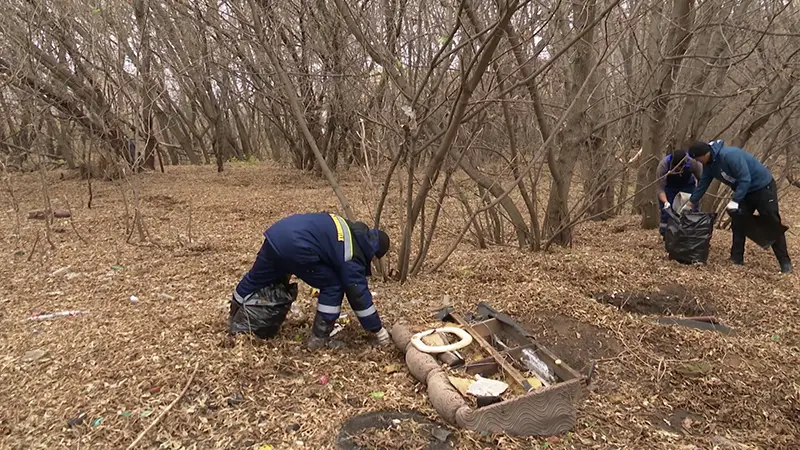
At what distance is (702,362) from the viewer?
330cm

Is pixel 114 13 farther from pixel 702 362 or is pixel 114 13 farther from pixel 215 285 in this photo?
pixel 702 362

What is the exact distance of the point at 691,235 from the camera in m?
5.26

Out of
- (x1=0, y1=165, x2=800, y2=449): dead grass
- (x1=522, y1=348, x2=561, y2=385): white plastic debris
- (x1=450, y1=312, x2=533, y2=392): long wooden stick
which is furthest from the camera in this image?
(x1=522, y1=348, x2=561, y2=385): white plastic debris

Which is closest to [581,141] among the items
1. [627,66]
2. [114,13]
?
[627,66]

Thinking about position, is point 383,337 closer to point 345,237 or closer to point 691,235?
point 345,237

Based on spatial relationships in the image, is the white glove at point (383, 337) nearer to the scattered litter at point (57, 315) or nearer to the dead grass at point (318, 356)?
the dead grass at point (318, 356)

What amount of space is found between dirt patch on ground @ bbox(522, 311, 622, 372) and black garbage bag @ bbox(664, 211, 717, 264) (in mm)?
2156

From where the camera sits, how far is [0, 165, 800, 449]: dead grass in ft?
8.95

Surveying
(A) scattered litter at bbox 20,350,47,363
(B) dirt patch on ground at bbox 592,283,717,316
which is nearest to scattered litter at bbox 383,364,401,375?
(B) dirt patch on ground at bbox 592,283,717,316

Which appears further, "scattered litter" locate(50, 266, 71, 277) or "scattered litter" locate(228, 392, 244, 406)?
"scattered litter" locate(50, 266, 71, 277)

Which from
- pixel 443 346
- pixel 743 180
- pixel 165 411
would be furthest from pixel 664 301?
pixel 165 411

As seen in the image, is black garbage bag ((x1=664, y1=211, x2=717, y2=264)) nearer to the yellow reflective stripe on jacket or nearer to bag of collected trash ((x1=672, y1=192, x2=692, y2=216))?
bag of collected trash ((x1=672, y1=192, x2=692, y2=216))

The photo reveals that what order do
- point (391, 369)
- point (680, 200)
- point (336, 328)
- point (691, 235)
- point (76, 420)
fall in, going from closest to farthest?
point (76, 420) < point (391, 369) < point (336, 328) < point (691, 235) < point (680, 200)

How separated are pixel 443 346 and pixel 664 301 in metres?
2.29
